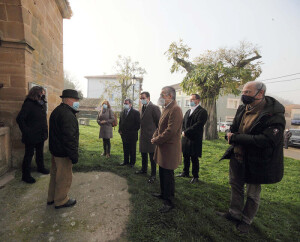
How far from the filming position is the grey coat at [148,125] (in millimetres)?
4004

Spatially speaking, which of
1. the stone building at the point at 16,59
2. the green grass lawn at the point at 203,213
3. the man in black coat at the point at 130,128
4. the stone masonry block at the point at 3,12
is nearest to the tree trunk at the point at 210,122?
the green grass lawn at the point at 203,213

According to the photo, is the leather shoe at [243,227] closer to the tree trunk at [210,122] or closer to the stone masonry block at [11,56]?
the stone masonry block at [11,56]

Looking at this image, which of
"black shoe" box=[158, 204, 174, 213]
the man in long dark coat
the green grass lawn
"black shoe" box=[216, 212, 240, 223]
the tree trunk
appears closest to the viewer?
the green grass lawn

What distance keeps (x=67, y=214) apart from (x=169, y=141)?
6.64ft

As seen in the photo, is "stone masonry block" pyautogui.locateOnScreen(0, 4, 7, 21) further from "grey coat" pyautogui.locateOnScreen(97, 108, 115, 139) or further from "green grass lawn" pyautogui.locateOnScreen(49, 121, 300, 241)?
"green grass lawn" pyautogui.locateOnScreen(49, 121, 300, 241)

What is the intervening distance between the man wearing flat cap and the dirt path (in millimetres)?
302

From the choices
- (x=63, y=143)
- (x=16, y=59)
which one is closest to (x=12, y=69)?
(x=16, y=59)

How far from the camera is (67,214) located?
8.59 feet

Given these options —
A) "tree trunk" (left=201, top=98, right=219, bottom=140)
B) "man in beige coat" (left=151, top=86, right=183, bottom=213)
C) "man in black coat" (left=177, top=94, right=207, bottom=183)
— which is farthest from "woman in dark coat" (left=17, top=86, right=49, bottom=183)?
"tree trunk" (left=201, top=98, right=219, bottom=140)

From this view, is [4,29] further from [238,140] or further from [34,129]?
[238,140]

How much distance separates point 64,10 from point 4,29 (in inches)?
144

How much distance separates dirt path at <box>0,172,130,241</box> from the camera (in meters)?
2.21

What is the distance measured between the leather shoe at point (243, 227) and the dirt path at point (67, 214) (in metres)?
1.71

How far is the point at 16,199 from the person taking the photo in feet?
9.75
